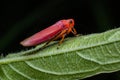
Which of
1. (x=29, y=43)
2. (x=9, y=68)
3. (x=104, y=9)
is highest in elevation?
(x=104, y=9)

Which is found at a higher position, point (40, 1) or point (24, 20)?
point (40, 1)

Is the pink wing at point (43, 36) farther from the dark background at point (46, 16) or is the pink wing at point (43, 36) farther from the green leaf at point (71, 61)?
the dark background at point (46, 16)

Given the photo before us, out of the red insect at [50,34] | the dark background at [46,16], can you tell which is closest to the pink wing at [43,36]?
the red insect at [50,34]

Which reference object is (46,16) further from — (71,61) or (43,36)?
(71,61)

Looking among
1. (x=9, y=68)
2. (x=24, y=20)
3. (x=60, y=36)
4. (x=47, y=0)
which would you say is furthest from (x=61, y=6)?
(x=9, y=68)

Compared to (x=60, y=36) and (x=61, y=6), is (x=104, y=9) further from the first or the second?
(x=60, y=36)

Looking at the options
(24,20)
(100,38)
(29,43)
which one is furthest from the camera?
(24,20)
